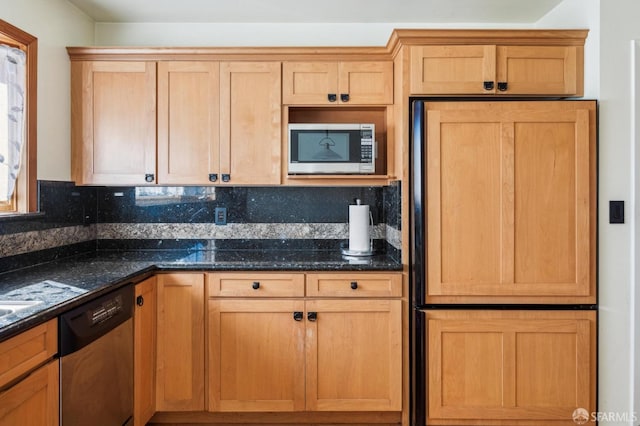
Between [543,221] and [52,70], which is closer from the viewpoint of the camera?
[543,221]

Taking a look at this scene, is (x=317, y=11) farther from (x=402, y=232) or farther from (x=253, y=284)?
(x=253, y=284)

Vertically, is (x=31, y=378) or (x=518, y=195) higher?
(x=518, y=195)

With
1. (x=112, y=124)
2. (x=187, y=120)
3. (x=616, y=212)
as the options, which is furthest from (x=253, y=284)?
(x=616, y=212)

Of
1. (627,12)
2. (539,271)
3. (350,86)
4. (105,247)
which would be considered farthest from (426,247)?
(105,247)

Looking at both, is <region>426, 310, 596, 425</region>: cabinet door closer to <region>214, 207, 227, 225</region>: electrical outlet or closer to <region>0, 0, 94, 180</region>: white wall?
<region>214, 207, 227, 225</region>: electrical outlet

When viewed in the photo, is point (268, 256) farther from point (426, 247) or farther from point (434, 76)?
point (434, 76)

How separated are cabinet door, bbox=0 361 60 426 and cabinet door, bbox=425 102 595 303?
1.81 m

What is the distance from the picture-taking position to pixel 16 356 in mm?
1300

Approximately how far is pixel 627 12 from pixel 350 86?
143cm

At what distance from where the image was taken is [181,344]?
7.43ft

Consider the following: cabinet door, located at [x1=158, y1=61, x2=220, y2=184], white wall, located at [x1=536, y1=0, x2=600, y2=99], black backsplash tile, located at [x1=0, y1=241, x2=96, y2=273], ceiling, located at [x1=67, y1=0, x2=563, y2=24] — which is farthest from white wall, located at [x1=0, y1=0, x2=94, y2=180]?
white wall, located at [x1=536, y1=0, x2=600, y2=99]

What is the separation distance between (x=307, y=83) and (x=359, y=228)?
92 centimetres

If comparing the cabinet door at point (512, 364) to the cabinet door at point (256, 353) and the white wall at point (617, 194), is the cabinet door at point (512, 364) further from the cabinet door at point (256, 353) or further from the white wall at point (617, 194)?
the cabinet door at point (256, 353)

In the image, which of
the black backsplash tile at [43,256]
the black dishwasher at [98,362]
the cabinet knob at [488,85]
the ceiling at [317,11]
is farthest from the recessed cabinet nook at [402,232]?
the black backsplash tile at [43,256]
